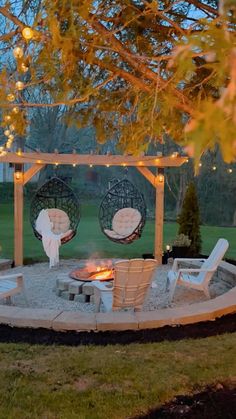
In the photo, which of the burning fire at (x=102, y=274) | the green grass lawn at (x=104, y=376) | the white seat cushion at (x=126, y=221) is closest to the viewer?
the green grass lawn at (x=104, y=376)

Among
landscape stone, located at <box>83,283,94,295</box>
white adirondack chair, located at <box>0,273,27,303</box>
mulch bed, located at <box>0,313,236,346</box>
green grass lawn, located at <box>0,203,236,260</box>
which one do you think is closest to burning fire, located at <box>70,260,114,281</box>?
landscape stone, located at <box>83,283,94,295</box>

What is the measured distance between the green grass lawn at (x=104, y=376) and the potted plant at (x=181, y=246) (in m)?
4.97

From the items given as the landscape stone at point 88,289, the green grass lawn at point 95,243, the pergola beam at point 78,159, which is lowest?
the green grass lawn at point 95,243

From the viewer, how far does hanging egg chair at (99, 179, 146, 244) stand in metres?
8.60

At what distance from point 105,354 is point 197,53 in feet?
8.70

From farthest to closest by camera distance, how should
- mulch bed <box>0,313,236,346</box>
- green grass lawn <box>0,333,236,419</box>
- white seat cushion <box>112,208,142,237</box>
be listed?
white seat cushion <box>112,208,142,237</box>
mulch bed <box>0,313,236,346</box>
green grass lawn <box>0,333,236,419</box>

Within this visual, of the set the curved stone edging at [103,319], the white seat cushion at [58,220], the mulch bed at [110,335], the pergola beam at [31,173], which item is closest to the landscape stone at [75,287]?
the curved stone edging at [103,319]

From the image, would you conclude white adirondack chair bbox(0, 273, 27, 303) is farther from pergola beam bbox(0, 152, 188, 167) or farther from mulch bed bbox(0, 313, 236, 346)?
pergola beam bbox(0, 152, 188, 167)

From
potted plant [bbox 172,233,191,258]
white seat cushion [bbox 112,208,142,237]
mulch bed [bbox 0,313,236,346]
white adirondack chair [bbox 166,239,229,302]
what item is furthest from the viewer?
potted plant [bbox 172,233,191,258]

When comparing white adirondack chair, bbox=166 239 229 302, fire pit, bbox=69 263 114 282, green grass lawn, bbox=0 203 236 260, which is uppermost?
white adirondack chair, bbox=166 239 229 302

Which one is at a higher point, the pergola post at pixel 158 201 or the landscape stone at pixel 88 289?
the pergola post at pixel 158 201

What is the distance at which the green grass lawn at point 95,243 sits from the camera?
10.6m

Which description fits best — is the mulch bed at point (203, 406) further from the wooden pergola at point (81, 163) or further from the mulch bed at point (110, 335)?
the wooden pergola at point (81, 163)

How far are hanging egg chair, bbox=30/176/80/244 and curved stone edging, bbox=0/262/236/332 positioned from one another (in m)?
4.00
